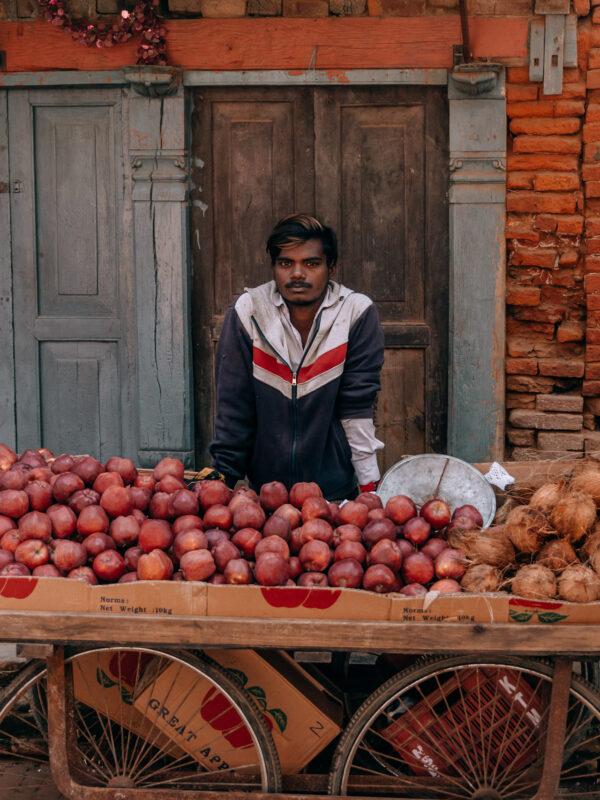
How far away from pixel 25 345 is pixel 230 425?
2493 millimetres

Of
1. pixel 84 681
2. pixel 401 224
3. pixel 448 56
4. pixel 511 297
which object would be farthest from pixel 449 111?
pixel 84 681

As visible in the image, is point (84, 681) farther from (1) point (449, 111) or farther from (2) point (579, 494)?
(1) point (449, 111)

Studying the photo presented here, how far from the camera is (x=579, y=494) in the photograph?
2.68 meters

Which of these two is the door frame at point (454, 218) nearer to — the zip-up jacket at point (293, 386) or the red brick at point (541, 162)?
the red brick at point (541, 162)

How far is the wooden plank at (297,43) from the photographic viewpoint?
510cm

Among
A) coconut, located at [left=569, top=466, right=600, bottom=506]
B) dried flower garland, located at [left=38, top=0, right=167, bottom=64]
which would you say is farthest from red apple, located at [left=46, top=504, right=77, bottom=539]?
dried flower garland, located at [left=38, top=0, right=167, bottom=64]

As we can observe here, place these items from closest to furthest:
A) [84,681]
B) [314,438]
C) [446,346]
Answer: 1. [84,681]
2. [314,438]
3. [446,346]

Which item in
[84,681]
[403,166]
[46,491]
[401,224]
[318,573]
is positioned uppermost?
[403,166]

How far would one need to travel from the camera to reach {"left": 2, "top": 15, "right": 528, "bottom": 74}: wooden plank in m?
5.10

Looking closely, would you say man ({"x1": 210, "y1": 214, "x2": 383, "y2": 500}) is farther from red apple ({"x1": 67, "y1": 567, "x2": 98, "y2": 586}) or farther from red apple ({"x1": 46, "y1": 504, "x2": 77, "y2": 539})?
red apple ({"x1": 67, "y1": 567, "x2": 98, "y2": 586})

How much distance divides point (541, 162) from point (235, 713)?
3.78 metres

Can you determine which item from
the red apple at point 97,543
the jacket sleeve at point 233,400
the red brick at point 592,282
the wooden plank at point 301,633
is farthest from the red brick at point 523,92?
the red apple at point 97,543

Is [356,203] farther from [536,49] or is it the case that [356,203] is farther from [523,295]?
[536,49]

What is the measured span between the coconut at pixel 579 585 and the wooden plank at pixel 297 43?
12.0ft
